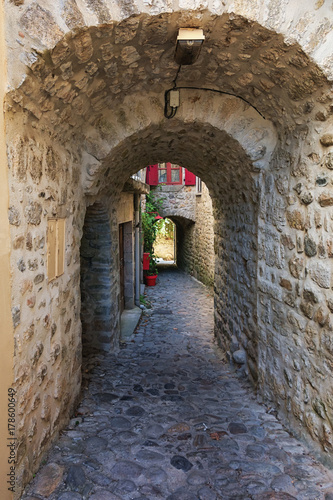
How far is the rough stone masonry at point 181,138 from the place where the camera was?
1.76 metres

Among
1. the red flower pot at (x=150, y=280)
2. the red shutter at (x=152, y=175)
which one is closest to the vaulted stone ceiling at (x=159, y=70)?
the red flower pot at (x=150, y=280)

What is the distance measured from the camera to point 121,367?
13.5ft

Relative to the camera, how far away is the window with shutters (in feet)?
7.29

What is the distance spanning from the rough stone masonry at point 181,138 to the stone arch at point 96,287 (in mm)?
1271

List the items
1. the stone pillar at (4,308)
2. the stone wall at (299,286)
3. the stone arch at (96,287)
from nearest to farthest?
the stone pillar at (4,308) < the stone wall at (299,286) < the stone arch at (96,287)

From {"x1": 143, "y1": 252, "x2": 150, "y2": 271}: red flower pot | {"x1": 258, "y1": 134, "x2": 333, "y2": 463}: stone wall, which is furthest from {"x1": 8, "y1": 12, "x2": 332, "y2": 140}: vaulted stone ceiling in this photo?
{"x1": 143, "y1": 252, "x2": 150, "y2": 271}: red flower pot

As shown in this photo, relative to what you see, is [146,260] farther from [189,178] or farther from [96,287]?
[96,287]

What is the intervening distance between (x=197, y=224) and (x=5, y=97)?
1037 centimetres

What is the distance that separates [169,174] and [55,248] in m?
10.4

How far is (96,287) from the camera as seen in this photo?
14.9 feet

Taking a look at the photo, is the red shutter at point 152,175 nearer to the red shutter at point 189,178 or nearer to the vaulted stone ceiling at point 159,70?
the red shutter at point 189,178

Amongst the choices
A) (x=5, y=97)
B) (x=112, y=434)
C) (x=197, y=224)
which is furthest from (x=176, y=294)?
(x=5, y=97)

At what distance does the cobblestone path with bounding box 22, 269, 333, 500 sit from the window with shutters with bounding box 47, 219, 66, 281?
1.17m

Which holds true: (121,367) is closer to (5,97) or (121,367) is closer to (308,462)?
(308,462)
